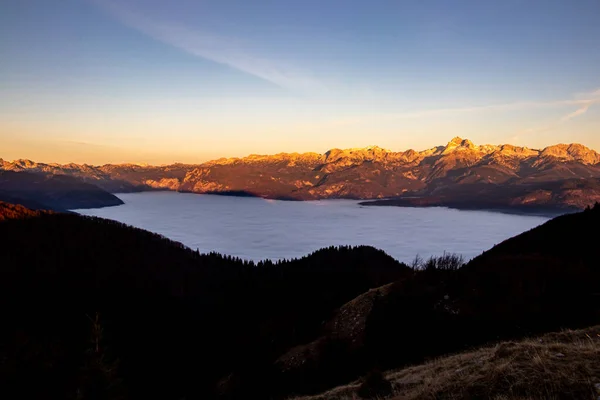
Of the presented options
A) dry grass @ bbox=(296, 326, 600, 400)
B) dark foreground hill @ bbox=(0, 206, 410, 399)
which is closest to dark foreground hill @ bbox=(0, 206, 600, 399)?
dark foreground hill @ bbox=(0, 206, 410, 399)

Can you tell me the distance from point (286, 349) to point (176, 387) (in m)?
49.7

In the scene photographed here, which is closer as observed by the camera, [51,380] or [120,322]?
[51,380]

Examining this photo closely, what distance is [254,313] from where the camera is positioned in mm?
127312

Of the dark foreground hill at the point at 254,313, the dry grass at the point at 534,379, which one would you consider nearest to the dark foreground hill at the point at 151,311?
the dark foreground hill at the point at 254,313

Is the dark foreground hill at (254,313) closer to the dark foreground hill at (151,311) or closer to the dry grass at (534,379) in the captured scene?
the dark foreground hill at (151,311)

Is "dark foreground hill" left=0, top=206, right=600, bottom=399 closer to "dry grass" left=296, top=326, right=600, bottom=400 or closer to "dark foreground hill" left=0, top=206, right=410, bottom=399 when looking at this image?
"dark foreground hill" left=0, top=206, right=410, bottom=399

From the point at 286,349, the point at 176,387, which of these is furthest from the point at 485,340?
the point at 176,387

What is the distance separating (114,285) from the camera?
15875 centimetres

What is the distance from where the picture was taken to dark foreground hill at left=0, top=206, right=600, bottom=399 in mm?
37688

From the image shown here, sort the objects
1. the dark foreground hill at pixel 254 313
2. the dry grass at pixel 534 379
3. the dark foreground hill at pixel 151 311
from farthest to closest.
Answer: the dark foreground hill at pixel 151 311, the dark foreground hill at pixel 254 313, the dry grass at pixel 534 379

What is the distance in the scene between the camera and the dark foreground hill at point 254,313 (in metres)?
37.7

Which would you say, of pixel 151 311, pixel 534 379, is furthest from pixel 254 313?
pixel 534 379

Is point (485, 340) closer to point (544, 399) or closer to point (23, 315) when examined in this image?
point (544, 399)

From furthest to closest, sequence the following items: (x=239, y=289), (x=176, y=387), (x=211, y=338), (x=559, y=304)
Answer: (x=239, y=289)
(x=211, y=338)
(x=176, y=387)
(x=559, y=304)
